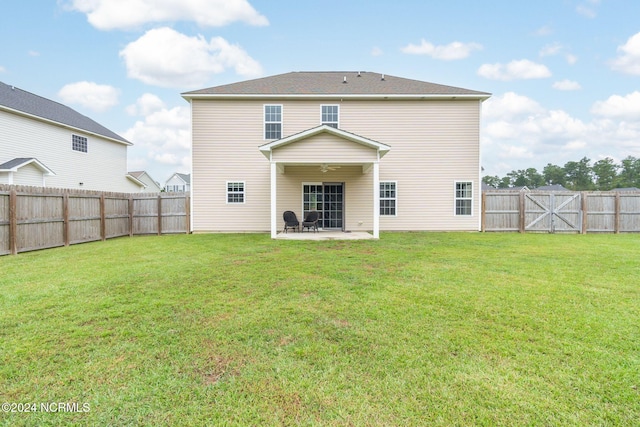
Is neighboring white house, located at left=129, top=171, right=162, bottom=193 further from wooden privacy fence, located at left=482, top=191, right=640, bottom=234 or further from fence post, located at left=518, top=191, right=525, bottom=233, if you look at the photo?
fence post, located at left=518, top=191, right=525, bottom=233

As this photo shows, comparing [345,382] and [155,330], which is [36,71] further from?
[345,382]

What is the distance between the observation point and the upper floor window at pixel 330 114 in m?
13.0

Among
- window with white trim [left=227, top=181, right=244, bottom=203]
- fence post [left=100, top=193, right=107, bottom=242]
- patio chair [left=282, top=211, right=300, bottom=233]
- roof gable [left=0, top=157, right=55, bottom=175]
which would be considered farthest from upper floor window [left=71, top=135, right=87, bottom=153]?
patio chair [left=282, top=211, right=300, bottom=233]

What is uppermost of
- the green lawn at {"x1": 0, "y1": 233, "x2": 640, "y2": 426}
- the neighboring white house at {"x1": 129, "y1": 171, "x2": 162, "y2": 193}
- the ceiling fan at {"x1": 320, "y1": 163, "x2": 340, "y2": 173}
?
the neighboring white house at {"x1": 129, "y1": 171, "x2": 162, "y2": 193}

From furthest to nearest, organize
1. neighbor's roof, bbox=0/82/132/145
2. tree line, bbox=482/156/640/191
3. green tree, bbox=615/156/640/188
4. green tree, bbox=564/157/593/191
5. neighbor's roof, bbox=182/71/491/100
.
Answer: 1. green tree, bbox=564/157/593/191
2. tree line, bbox=482/156/640/191
3. green tree, bbox=615/156/640/188
4. neighbor's roof, bbox=0/82/132/145
5. neighbor's roof, bbox=182/71/491/100

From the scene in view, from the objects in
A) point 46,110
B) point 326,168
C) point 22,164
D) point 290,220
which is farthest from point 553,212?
point 46,110

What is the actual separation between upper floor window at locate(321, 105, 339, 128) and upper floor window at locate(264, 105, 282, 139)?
1.85 m

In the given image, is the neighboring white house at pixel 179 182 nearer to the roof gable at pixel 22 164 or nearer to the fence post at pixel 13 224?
the roof gable at pixel 22 164

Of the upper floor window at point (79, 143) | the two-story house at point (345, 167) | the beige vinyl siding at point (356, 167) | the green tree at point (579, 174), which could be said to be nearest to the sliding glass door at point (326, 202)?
the two-story house at point (345, 167)

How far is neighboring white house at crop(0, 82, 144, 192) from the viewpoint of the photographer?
14.8 meters

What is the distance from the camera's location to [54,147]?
17391 mm

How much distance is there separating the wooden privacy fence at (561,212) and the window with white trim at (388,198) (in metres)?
3.80

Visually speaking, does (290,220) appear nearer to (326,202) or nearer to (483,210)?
(326,202)

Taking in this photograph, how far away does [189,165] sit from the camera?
12.7 meters
